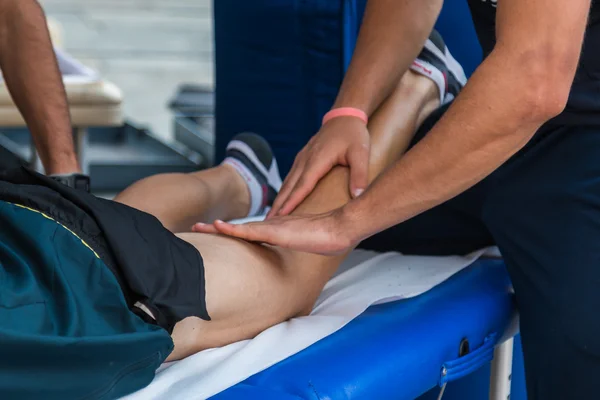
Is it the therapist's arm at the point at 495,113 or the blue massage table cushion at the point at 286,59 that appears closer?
the therapist's arm at the point at 495,113

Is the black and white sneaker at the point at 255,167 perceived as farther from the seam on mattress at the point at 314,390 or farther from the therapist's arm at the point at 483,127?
the seam on mattress at the point at 314,390

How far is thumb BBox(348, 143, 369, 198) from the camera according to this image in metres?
1.12

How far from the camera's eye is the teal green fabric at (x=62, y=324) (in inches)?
28.2

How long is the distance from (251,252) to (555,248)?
403mm

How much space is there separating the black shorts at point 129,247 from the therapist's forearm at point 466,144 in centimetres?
22

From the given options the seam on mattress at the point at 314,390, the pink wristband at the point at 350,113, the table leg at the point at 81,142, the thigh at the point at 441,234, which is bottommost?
the table leg at the point at 81,142

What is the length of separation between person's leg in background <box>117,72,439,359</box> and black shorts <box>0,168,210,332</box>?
7 cm

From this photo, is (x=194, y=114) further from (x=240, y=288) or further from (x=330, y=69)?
(x=240, y=288)

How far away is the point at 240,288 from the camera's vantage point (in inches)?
37.9

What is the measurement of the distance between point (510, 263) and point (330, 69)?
2.63 feet

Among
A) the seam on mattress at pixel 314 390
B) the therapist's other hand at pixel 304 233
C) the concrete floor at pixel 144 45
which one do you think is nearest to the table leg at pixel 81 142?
the therapist's other hand at pixel 304 233

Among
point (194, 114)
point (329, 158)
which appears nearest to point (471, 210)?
→ point (329, 158)

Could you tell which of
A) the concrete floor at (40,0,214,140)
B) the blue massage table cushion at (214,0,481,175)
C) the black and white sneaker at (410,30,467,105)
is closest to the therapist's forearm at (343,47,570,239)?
the black and white sneaker at (410,30,467,105)

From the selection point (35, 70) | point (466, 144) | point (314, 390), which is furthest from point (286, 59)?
point (314, 390)
